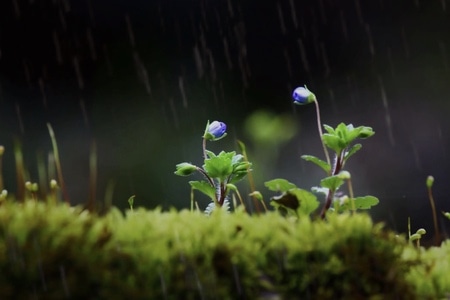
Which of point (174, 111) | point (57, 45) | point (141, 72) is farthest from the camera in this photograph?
point (57, 45)

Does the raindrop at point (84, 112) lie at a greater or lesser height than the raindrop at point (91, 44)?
lesser

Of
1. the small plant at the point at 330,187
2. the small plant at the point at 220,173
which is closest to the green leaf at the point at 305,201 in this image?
the small plant at the point at 330,187

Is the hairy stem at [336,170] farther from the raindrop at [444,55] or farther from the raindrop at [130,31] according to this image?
the raindrop at [444,55]

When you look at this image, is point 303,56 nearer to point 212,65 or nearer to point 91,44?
point 212,65

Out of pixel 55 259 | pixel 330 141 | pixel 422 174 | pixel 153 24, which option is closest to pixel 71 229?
pixel 55 259

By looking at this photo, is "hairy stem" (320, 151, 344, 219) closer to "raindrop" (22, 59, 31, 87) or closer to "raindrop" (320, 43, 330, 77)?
"raindrop" (320, 43, 330, 77)

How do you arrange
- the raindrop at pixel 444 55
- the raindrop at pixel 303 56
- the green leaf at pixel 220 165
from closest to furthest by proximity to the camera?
the green leaf at pixel 220 165
the raindrop at pixel 303 56
the raindrop at pixel 444 55

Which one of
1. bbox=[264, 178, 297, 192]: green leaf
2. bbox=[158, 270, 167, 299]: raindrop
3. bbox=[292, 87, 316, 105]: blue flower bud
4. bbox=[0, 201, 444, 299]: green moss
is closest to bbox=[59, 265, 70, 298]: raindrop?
bbox=[0, 201, 444, 299]: green moss

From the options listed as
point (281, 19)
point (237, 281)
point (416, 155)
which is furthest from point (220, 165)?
point (416, 155)
